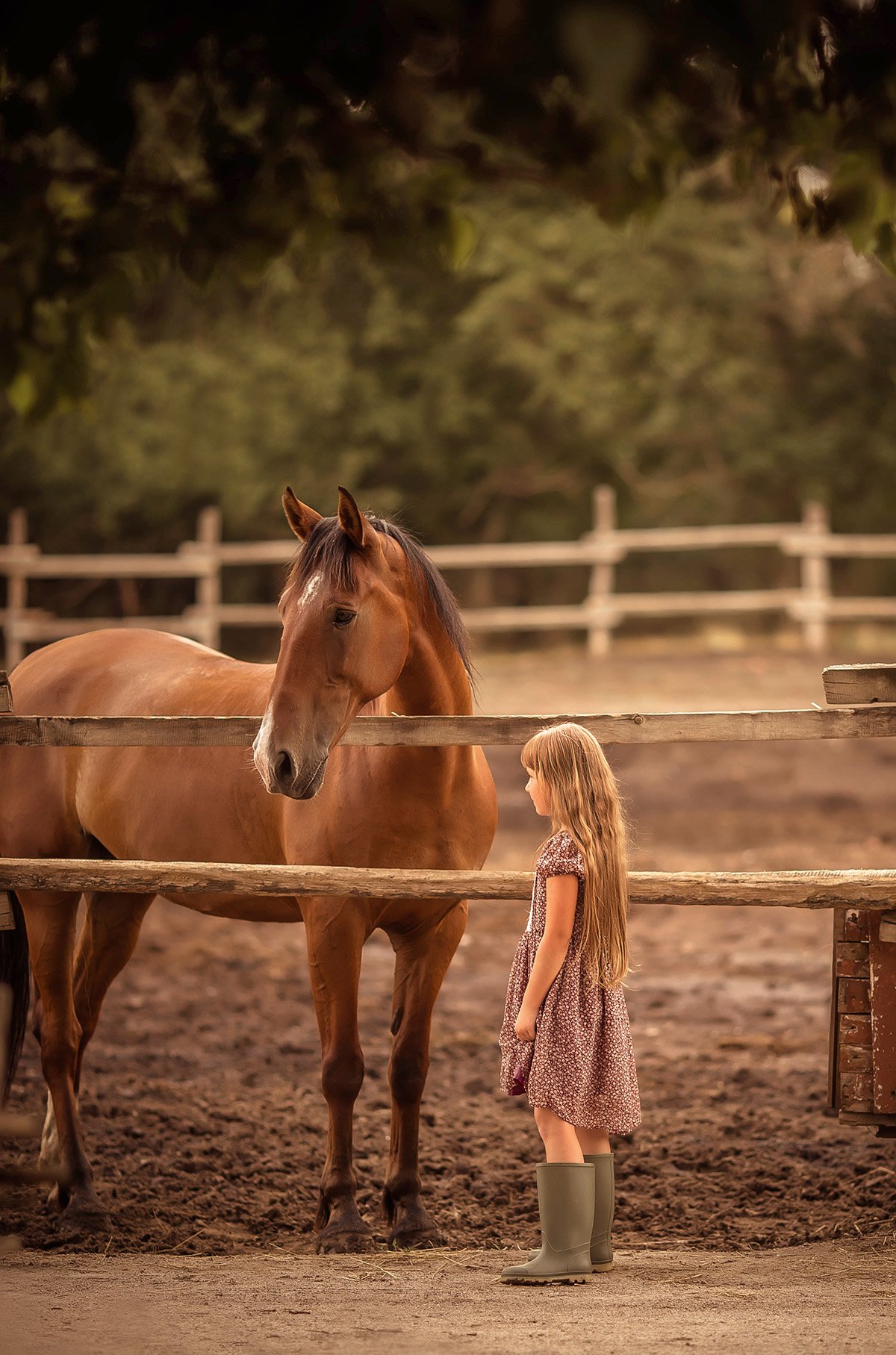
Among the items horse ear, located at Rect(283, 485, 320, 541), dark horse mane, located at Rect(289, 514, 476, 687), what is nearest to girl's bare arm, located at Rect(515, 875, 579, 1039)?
dark horse mane, located at Rect(289, 514, 476, 687)

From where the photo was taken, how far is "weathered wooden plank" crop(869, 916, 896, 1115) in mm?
3594

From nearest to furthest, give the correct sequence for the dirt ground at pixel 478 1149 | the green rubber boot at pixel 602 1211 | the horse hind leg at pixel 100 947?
the dirt ground at pixel 478 1149 < the green rubber boot at pixel 602 1211 < the horse hind leg at pixel 100 947

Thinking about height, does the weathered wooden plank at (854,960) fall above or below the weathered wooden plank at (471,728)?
below

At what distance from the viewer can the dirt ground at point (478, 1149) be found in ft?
10.5

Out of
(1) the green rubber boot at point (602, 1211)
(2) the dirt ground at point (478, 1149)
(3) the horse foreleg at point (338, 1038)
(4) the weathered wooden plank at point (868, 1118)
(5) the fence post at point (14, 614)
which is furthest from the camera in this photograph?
(5) the fence post at point (14, 614)

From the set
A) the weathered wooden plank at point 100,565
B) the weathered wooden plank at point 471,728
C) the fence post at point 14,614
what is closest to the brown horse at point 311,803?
the weathered wooden plank at point 471,728

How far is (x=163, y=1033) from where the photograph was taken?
6777 millimetres

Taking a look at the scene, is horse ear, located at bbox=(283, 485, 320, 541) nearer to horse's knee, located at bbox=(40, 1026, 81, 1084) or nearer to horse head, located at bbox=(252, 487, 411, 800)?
horse head, located at bbox=(252, 487, 411, 800)

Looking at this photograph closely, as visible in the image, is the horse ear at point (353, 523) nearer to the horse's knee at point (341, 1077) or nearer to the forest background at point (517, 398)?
the horse's knee at point (341, 1077)

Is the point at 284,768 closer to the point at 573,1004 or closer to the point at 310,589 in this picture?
the point at 310,589

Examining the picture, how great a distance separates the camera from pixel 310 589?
379cm

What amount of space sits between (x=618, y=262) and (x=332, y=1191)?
20720 mm

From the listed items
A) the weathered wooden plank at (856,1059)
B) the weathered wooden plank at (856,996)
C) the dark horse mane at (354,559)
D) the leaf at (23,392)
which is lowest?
the weathered wooden plank at (856,1059)

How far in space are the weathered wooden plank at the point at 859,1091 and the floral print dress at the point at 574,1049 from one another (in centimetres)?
60
